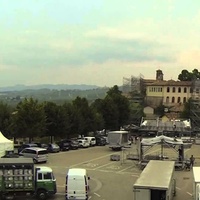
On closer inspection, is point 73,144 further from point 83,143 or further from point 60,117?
point 60,117

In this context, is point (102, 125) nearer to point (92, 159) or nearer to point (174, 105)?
point (92, 159)

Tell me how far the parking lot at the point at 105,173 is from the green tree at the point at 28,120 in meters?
4.68

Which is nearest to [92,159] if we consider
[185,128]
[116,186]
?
[116,186]

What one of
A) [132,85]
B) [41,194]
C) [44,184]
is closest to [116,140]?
[44,184]

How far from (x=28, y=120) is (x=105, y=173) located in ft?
59.1

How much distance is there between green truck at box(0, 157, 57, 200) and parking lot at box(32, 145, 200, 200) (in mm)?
1333

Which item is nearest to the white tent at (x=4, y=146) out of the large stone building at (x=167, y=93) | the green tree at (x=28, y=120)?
the green tree at (x=28, y=120)

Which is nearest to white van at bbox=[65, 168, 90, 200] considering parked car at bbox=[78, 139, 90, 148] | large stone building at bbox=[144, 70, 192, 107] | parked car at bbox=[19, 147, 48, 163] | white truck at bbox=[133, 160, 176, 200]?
white truck at bbox=[133, 160, 176, 200]

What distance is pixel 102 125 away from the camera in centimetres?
6644

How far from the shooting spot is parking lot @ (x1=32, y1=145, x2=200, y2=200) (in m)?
26.1

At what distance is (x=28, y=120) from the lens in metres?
49.3

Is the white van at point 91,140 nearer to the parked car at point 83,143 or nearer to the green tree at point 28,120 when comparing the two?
the parked car at point 83,143

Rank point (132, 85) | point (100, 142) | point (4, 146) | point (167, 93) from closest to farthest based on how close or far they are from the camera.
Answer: point (4, 146), point (100, 142), point (132, 85), point (167, 93)

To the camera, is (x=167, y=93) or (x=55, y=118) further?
(x=167, y=93)
